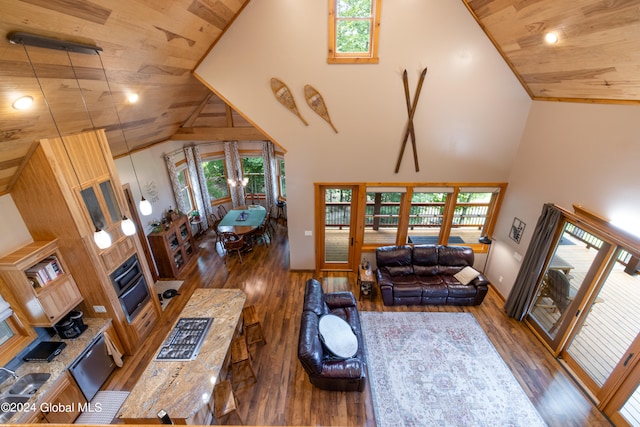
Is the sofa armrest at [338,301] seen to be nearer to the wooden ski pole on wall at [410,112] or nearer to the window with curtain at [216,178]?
the wooden ski pole on wall at [410,112]

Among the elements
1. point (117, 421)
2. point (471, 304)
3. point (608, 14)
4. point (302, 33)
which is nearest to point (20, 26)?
point (302, 33)

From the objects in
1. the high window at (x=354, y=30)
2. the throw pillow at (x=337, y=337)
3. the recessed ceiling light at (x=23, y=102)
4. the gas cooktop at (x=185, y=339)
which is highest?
the high window at (x=354, y=30)

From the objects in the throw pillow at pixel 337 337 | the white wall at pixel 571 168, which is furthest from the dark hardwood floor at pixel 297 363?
the white wall at pixel 571 168

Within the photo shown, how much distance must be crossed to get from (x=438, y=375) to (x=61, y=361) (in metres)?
5.05

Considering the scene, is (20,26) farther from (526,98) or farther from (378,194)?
(526,98)

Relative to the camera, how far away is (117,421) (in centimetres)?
348

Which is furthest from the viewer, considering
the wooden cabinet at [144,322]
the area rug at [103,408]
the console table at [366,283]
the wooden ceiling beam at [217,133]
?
the wooden ceiling beam at [217,133]

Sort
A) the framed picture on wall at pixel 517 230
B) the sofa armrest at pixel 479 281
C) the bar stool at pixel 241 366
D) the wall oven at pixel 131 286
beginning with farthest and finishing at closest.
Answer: the sofa armrest at pixel 479 281 → the framed picture on wall at pixel 517 230 → the wall oven at pixel 131 286 → the bar stool at pixel 241 366

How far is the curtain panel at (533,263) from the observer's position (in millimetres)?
4180

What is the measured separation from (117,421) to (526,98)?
8.04 metres

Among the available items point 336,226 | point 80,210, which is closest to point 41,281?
point 80,210

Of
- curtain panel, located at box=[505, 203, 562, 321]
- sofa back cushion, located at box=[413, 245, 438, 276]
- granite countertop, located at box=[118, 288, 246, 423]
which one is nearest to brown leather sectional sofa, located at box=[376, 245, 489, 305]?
sofa back cushion, located at box=[413, 245, 438, 276]

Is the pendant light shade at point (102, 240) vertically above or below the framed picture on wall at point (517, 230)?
above

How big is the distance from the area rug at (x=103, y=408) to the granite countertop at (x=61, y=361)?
780mm
